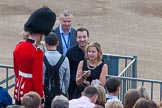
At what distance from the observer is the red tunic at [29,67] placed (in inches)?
427

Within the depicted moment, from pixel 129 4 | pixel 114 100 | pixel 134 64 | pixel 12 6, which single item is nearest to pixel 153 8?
pixel 129 4

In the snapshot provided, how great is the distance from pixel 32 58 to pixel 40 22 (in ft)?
1.83

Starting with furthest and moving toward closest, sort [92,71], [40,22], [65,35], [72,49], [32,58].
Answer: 1. [65,35]
2. [72,49]
3. [92,71]
4. [40,22]
5. [32,58]

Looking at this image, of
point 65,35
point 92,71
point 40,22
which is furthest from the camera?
point 65,35

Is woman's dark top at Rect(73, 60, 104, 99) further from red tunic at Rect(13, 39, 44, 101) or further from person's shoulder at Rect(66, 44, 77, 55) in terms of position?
red tunic at Rect(13, 39, 44, 101)

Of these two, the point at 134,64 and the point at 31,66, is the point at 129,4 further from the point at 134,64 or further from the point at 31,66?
the point at 31,66

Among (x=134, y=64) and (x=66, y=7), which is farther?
(x=66, y=7)

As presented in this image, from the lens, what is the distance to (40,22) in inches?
438

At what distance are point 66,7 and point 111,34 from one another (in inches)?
133

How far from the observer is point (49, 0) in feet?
87.7

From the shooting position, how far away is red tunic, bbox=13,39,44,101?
35.6ft

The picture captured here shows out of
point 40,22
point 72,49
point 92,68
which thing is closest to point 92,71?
point 92,68

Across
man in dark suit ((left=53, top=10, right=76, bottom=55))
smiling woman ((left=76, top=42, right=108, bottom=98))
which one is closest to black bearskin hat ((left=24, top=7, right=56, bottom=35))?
smiling woman ((left=76, top=42, right=108, bottom=98))

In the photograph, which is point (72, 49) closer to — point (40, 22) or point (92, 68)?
point (92, 68)
